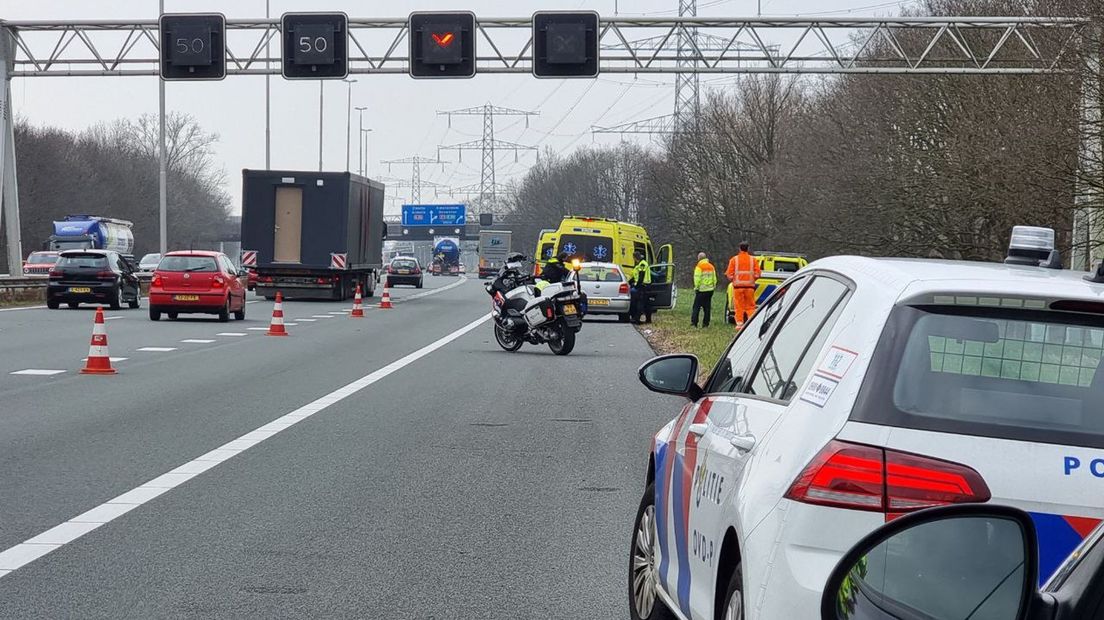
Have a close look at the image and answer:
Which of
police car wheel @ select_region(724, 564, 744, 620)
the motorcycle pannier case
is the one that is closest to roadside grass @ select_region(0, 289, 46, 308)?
the motorcycle pannier case

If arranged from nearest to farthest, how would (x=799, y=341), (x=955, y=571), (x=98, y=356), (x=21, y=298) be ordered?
(x=955, y=571)
(x=799, y=341)
(x=98, y=356)
(x=21, y=298)

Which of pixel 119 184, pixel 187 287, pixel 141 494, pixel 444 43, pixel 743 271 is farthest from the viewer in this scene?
pixel 119 184

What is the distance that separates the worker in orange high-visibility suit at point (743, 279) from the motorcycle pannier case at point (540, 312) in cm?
553

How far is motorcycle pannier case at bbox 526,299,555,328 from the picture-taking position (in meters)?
24.5

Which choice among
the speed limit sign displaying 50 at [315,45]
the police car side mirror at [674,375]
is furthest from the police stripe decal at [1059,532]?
the speed limit sign displaying 50 at [315,45]

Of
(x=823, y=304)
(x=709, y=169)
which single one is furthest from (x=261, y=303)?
(x=823, y=304)

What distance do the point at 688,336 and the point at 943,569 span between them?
25802mm

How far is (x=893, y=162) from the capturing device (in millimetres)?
38812

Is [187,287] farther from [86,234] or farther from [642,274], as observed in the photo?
[86,234]

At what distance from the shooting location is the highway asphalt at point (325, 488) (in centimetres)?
672

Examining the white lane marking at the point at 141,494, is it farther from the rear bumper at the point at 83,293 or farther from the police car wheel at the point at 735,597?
the rear bumper at the point at 83,293

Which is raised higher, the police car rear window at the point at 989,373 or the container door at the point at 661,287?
the police car rear window at the point at 989,373

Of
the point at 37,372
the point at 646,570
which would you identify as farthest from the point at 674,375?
the point at 37,372

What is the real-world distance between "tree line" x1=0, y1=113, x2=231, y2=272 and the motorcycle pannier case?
62.9 meters
